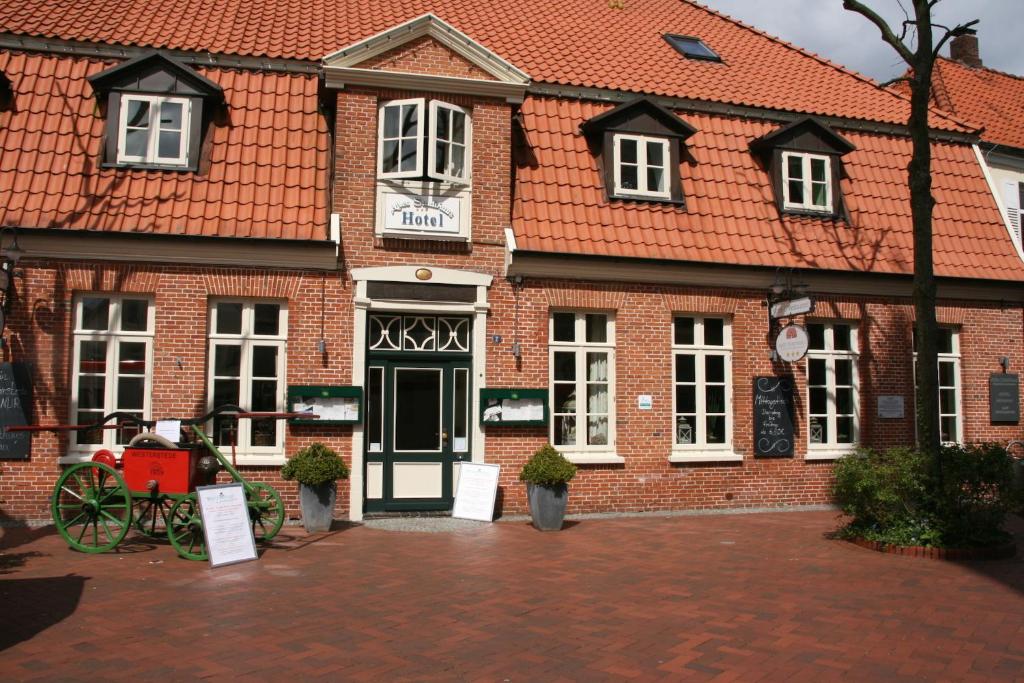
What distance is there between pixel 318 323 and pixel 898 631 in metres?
8.17

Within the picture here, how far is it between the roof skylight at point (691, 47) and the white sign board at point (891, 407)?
293 inches

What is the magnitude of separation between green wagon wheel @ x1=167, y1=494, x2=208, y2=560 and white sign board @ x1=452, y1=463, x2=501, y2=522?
371cm

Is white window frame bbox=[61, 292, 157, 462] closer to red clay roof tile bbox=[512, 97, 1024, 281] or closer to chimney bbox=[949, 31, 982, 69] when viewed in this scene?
red clay roof tile bbox=[512, 97, 1024, 281]

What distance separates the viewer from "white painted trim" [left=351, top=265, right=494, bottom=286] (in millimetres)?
12117

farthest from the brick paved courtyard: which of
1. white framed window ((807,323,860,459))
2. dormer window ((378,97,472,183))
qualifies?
dormer window ((378,97,472,183))

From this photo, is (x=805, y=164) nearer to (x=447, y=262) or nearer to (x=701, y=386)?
(x=701, y=386)

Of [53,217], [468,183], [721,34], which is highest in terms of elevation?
[721,34]

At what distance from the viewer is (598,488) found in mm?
12781

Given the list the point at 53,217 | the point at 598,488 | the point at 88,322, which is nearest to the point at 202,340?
the point at 88,322

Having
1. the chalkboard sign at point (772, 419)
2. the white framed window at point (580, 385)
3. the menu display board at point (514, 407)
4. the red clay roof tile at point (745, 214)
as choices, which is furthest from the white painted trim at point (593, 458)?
the red clay roof tile at point (745, 214)

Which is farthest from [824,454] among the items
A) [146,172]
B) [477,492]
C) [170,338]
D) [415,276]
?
[146,172]

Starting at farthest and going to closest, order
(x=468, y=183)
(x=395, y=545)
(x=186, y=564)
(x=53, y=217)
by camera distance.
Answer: (x=468, y=183), (x=53, y=217), (x=395, y=545), (x=186, y=564)

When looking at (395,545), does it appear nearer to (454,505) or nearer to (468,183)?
(454,505)

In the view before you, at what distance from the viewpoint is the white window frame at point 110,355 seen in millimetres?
11398
